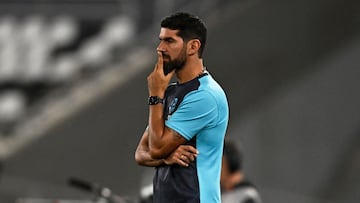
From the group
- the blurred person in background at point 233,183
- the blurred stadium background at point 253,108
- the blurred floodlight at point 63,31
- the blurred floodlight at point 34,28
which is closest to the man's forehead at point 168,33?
the blurred person in background at point 233,183

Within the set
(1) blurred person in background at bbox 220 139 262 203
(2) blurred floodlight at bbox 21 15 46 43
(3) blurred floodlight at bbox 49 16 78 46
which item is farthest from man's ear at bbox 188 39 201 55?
(2) blurred floodlight at bbox 21 15 46 43

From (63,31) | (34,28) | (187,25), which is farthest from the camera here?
(34,28)

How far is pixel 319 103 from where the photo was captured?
14633 millimetres

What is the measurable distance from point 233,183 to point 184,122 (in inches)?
98.6

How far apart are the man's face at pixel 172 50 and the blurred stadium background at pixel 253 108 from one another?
8.45 metres

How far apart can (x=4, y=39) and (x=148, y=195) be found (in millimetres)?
9769

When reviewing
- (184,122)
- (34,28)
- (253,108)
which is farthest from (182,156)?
(34,28)

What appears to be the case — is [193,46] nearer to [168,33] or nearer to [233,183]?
[168,33]

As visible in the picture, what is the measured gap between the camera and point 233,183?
25.6 feet

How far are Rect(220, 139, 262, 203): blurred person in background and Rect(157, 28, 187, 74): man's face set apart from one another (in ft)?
7.92

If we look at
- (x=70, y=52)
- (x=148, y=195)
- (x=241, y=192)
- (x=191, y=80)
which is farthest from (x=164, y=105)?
(x=70, y=52)

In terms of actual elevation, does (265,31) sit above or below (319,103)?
above

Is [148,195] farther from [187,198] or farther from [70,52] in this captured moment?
[70,52]

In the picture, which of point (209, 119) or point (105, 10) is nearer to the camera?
point (209, 119)
